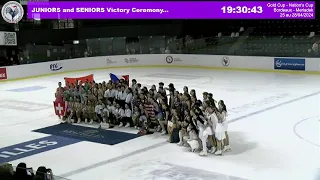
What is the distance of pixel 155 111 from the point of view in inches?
503

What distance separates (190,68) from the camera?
2933 centimetres

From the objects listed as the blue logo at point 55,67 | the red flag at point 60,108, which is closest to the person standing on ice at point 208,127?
the red flag at point 60,108

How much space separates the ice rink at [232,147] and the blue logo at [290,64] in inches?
179

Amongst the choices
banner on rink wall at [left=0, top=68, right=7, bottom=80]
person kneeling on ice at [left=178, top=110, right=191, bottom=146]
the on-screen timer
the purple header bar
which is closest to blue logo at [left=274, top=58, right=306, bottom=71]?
the purple header bar

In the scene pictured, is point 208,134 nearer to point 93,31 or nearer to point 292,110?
point 292,110

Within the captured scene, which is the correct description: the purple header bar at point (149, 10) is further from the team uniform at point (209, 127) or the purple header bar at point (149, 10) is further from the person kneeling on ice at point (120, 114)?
the team uniform at point (209, 127)

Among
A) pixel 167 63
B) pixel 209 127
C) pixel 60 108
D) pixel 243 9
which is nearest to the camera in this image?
pixel 209 127

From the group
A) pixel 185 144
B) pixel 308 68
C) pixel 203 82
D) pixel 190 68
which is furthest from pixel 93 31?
pixel 185 144

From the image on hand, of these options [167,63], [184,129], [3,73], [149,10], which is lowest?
[184,129]

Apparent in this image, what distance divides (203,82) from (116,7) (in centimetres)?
1057

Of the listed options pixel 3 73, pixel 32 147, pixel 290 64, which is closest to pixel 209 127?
pixel 32 147

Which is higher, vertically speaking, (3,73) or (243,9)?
(243,9)

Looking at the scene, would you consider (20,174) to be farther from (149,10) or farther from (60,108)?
(149,10)

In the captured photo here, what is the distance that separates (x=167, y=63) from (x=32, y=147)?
62.6ft
